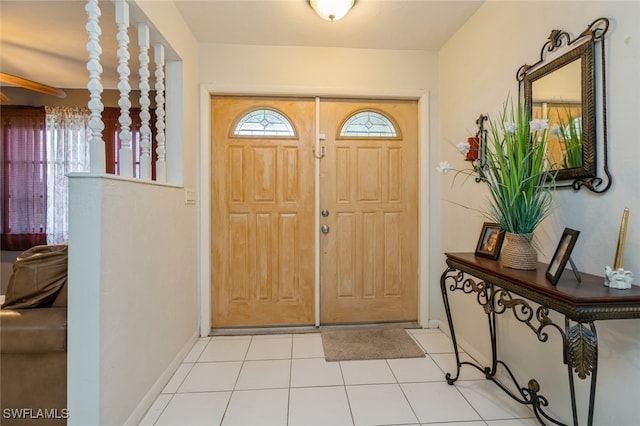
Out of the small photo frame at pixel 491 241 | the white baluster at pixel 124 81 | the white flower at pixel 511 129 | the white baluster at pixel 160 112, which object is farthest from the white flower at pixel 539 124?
the white baluster at pixel 160 112

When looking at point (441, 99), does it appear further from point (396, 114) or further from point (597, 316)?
point (597, 316)

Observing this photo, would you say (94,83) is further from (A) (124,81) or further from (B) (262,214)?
(B) (262,214)

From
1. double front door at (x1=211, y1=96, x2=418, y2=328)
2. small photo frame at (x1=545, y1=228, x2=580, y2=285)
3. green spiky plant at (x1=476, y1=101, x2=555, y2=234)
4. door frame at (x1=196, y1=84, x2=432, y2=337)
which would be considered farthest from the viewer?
double front door at (x1=211, y1=96, x2=418, y2=328)

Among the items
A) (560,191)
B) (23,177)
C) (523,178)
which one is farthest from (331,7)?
(23,177)

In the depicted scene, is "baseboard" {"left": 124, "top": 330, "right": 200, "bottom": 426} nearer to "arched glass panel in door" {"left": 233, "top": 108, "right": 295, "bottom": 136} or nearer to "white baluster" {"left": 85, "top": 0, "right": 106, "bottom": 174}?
"white baluster" {"left": 85, "top": 0, "right": 106, "bottom": 174}

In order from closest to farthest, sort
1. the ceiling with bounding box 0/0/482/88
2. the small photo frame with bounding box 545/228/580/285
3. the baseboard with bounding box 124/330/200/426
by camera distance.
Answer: the small photo frame with bounding box 545/228/580/285 → the baseboard with bounding box 124/330/200/426 → the ceiling with bounding box 0/0/482/88

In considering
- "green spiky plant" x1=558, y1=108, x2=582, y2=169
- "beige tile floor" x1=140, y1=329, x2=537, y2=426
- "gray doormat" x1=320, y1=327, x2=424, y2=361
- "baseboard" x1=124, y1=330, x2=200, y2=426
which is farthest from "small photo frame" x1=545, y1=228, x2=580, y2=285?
"baseboard" x1=124, y1=330, x2=200, y2=426

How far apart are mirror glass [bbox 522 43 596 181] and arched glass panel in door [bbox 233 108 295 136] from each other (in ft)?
5.91

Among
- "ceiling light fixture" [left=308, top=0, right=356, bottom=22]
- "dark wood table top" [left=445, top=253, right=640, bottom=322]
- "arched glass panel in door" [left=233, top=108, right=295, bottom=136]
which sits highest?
"ceiling light fixture" [left=308, top=0, right=356, bottom=22]

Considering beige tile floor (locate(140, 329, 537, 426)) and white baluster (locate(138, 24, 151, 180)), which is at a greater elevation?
white baluster (locate(138, 24, 151, 180))

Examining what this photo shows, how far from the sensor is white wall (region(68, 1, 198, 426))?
3.95 feet

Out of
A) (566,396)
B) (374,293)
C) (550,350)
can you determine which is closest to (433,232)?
(374,293)

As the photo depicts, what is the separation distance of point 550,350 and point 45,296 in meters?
2.47

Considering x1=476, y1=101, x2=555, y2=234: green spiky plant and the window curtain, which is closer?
x1=476, y1=101, x2=555, y2=234: green spiky plant
